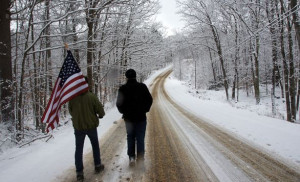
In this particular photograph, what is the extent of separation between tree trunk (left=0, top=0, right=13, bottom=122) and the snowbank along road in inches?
110

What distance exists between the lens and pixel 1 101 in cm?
570

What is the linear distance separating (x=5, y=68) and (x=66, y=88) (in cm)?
328

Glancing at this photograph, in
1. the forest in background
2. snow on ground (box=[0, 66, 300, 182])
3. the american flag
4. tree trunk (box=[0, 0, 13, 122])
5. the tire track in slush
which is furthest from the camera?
the forest in background

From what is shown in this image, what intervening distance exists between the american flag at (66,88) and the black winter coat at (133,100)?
78 cm

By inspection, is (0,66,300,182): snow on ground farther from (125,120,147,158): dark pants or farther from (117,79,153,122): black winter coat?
(117,79,153,122): black winter coat

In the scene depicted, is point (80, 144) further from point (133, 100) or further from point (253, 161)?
point (253, 161)

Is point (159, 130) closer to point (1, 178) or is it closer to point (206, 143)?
point (206, 143)

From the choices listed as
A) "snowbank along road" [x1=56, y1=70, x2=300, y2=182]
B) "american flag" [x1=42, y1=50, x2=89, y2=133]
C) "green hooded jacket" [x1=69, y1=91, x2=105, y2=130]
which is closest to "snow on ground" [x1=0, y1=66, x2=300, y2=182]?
"snowbank along road" [x1=56, y1=70, x2=300, y2=182]

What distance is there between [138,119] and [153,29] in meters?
15.4

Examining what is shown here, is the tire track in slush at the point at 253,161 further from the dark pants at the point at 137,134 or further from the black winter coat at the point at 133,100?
the black winter coat at the point at 133,100

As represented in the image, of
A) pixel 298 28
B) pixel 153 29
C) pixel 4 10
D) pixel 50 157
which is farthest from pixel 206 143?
pixel 153 29

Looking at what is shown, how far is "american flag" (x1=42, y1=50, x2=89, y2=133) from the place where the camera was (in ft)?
12.6

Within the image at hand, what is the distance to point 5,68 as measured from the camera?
584 cm

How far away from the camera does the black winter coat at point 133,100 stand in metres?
4.26
